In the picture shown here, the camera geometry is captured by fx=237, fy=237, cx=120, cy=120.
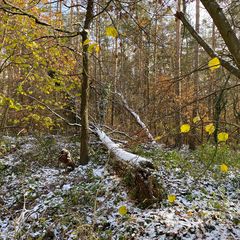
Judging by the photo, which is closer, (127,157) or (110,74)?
(127,157)

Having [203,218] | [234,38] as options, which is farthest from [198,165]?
[234,38]

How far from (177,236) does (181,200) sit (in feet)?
3.49

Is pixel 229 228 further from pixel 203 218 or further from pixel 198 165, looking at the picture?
pixel 198 165

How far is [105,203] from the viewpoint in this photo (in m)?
4.52

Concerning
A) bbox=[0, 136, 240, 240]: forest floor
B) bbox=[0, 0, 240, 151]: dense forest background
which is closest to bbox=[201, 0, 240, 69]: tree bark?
bbox=[0, 0, 240, 151]: dense forest background

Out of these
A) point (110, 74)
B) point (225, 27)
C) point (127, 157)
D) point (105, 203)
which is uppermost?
point (110, 74)

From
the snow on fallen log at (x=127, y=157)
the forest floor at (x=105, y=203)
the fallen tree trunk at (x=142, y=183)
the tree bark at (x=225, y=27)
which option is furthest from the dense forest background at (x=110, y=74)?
the forest floor at (x=105, y=203)

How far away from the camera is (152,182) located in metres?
4.37

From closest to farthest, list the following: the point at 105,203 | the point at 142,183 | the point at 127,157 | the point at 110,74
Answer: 1. the point at 142,183
2. the point at 105,203
3. the point at 127,157
4. the point at 110,74

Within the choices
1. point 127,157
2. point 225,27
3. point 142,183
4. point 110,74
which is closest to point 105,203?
point 142,183

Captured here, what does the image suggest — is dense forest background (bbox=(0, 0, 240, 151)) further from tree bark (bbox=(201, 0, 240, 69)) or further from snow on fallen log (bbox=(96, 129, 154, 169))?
snow on fallen log (bbox=(96, 129, 154, 169))

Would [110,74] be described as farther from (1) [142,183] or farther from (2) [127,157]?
(1) [142,183]

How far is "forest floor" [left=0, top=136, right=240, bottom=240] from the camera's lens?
3.50 meters

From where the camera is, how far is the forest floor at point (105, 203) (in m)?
3.50
